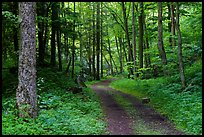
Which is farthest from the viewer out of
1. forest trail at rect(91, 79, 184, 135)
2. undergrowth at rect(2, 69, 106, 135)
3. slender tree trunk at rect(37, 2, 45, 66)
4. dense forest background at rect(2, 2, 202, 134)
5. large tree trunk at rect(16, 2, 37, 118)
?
slender tree trunk at rect(37, 2, 45, 66)

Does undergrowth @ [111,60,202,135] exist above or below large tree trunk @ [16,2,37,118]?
below

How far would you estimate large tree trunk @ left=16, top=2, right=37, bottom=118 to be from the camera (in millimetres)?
8898

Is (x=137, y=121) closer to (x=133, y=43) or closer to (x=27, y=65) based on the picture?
(x=27, y=65)

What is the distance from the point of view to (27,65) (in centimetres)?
899

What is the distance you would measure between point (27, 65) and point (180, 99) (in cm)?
710

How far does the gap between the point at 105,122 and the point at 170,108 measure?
342 centimetres

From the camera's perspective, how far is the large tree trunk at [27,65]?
29.2 feet

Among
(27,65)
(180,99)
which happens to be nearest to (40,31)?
(27,65)

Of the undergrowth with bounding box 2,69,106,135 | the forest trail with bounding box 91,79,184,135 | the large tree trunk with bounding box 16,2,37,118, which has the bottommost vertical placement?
the forest trail with bounding box 91,79,184,135

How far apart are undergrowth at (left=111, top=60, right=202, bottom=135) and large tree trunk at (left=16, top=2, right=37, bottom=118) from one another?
17.8ft

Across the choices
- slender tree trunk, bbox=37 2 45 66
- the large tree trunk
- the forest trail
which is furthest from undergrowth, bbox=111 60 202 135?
slender tree trunk, bbox=37 2 45 66

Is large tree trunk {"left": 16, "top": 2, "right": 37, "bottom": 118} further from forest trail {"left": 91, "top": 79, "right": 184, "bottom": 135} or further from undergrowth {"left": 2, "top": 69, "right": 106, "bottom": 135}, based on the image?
forest trail {"left": 91, "top": 79, "right": 184, "bottom": 135}

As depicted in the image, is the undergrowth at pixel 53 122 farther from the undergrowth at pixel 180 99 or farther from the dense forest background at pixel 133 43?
the undergrowth at pixel 180 99

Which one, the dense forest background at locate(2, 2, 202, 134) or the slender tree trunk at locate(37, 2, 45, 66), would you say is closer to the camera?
the dense forest background at locate(2, 2, 202, 134)
